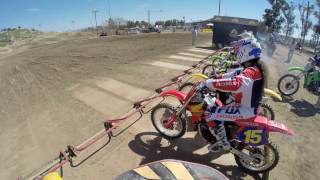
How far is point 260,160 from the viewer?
5082mm

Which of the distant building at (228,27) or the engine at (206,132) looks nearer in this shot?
the engine at (206,132)

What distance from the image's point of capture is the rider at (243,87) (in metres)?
4.68

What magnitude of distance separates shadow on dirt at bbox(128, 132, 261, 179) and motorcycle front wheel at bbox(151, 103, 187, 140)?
178 millimetres

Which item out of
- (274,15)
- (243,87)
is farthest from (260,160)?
(274,15)

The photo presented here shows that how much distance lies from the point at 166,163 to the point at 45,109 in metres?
7.56

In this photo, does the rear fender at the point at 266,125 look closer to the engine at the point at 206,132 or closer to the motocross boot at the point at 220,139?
the motocross boot at the point at 220,139

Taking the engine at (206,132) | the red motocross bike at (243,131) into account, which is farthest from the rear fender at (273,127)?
the engine at (206,132)

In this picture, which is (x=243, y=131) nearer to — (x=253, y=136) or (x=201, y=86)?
(x=253, y=136)

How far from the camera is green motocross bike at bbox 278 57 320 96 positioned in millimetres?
9938

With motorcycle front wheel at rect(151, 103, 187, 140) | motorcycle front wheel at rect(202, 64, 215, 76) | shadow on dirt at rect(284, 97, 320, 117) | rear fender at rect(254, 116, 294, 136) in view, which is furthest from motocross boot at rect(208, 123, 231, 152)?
motorcycle front wheel at rect(202, 64, 215, 76)

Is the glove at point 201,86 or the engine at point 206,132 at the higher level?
the glove at point 201,86

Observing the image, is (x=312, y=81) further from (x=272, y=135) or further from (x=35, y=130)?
(x=35, y=130)

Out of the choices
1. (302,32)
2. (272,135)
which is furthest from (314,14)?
(272,135)

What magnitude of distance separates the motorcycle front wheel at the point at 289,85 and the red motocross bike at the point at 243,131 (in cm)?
506
